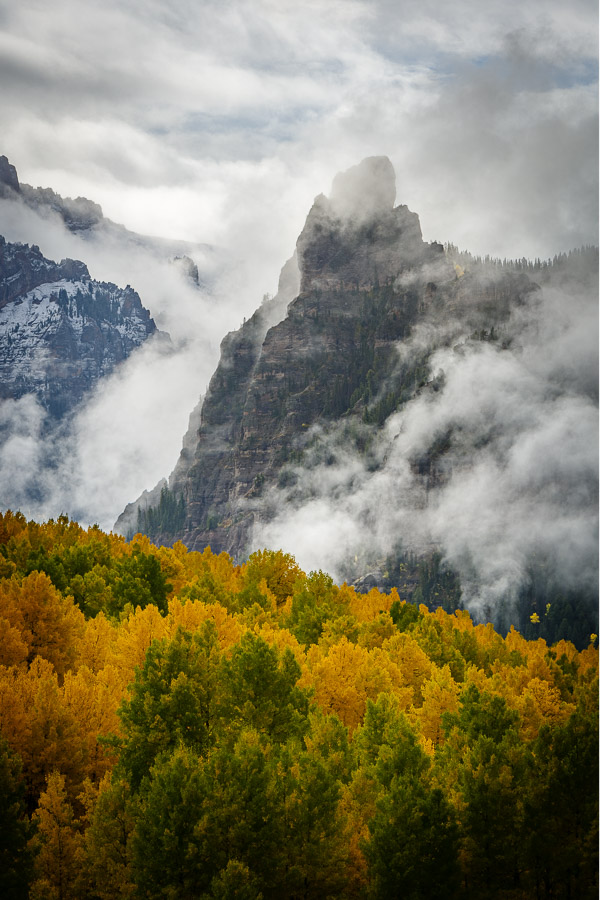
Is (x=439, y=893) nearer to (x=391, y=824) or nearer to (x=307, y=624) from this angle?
(x=391, y=824)

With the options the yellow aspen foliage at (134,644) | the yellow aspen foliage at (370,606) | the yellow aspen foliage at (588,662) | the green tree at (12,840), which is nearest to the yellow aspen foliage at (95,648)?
the yellow aspen foliage at (134,644)

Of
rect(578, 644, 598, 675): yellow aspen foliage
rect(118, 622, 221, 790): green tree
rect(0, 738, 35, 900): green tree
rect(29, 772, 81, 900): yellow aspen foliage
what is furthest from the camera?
rect(578, 644, 598, 675): yellow aspen foliage

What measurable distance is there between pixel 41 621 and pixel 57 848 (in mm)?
15365

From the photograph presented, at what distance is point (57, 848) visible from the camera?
93.8 ft

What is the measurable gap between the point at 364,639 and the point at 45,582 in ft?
76.9

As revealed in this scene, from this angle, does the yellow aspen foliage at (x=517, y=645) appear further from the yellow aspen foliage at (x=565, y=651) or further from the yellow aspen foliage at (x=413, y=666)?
the yellow aspen foliage at (x=413, y=666)

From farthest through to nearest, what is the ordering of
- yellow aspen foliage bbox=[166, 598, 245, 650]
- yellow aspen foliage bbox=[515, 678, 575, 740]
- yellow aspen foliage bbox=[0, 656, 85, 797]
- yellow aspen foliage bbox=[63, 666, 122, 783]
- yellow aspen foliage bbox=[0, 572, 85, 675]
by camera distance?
1. yellow aspen foliage bbox=[166, 598, 245, 650]
2. yellow aspen foliage bbox=[515, 678, 575, 740]
3. yellow aspen foliage bbox=[0, 572, 85, 675]
4. yellow aspen foliage bbox=[63, 666, 122, 783]
5. yellow aspen foliage bbox=[0, 656, 85, 797]

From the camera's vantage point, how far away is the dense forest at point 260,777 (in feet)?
89.8

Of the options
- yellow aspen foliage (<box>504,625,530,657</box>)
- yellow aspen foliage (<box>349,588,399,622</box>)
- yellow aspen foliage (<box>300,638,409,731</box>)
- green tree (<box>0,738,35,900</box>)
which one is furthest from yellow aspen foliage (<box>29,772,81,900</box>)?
yellow aspen foliage (<box>504,625,530,657</box>)

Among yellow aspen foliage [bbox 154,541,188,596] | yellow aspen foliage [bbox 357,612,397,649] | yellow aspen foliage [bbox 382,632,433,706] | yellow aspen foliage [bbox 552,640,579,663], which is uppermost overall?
yellow aspen foliage [bbox 154,541,188,596]

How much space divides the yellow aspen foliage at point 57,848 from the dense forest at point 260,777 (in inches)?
2.0

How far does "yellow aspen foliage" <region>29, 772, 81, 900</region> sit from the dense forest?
0.17ft

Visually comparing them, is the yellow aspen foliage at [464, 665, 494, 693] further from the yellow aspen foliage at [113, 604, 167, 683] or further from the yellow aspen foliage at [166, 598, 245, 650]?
the yellow aspen foliage at [113, 604, 167, 683]

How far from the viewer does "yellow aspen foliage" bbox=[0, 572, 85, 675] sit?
41625 mm
